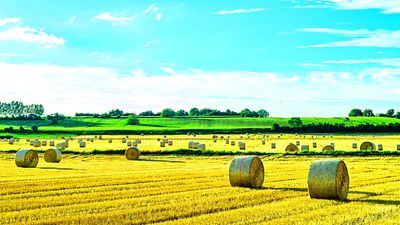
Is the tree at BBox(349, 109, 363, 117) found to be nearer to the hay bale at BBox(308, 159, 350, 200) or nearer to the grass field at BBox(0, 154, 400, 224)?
the grass field at BBox(0, 154, 400, 224)

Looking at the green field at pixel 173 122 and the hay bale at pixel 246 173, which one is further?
the green field at pixel 173 122

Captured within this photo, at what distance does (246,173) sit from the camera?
19.2m

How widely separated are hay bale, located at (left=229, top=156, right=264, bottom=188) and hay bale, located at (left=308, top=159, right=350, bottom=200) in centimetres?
309

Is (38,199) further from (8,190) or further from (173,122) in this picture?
(173,122)

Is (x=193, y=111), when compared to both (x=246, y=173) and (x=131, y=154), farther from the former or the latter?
(x=246, y=173)

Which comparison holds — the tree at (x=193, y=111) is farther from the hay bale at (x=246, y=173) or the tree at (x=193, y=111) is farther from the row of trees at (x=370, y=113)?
the hay bale at (x=246, y=173)

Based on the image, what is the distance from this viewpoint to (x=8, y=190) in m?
18.2

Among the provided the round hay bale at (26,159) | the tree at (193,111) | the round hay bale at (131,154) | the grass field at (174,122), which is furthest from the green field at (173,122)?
the round hay bale at (26,159)

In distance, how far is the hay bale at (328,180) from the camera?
53.0 feet

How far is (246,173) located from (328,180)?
148 inches

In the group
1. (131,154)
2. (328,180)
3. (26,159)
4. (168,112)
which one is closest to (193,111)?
(168,112)

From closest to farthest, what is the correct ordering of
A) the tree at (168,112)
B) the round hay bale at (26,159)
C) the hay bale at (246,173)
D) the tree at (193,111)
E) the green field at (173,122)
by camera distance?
the hay bale at (246,173) < the round hay bale at (26,159) < the green field at (173,122) < the tree at (168,112) < the tree at (193,111)

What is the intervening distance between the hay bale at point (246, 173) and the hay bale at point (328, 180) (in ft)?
10.1

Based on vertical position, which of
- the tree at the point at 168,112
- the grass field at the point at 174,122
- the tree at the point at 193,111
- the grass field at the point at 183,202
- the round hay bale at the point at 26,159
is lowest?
the grass field at the point at 183,202
